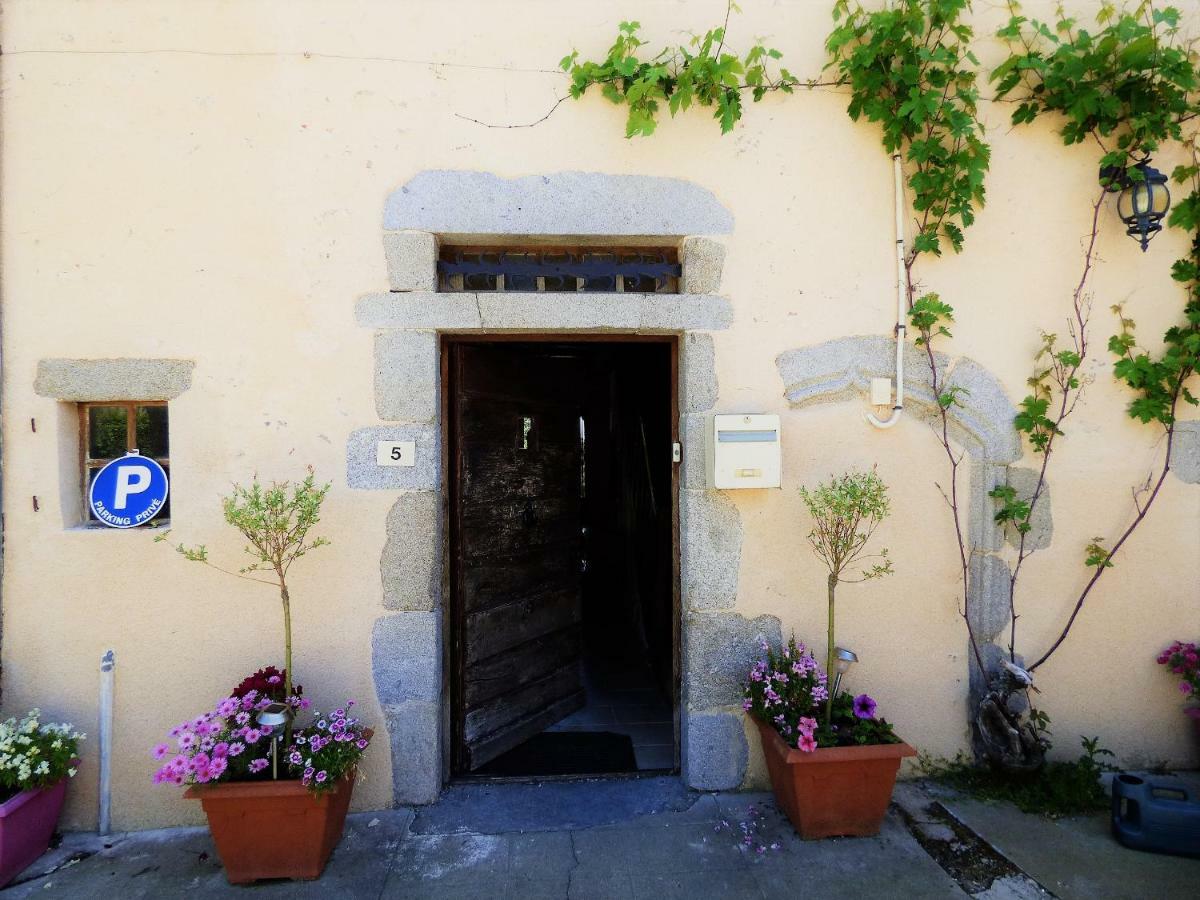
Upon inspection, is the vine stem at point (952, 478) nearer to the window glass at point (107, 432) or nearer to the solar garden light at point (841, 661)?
the solar garden light at point (841, 661)

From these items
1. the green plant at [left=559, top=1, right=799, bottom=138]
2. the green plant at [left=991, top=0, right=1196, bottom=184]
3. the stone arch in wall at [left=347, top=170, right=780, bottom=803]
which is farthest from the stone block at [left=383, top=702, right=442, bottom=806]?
the green plant at [left=991, top=0, right=1196, bottom=184]

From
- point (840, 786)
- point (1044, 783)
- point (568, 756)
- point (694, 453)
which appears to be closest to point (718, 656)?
point (840, 786)

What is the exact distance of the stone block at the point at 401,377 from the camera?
8.87 ft

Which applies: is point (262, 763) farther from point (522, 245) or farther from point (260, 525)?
point (522, 245)

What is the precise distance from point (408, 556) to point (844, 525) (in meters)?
1.85

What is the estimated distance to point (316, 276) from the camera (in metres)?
2.70

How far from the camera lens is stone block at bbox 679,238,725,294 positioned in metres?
2.80

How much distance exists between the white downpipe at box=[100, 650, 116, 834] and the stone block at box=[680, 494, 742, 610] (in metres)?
2.47

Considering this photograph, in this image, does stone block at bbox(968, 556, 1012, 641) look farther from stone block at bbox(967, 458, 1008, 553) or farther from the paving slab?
the paving slab

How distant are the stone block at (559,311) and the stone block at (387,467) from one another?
1.88 feet

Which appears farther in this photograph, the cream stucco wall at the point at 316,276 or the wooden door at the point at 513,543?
the wooden door at the point at 513,543

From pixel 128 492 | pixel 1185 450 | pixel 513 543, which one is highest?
pixel 1185 450

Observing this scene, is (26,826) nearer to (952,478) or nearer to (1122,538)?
(952,478)

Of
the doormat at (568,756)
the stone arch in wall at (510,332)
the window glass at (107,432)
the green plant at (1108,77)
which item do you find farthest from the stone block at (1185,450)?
the window glass at (107,432)
